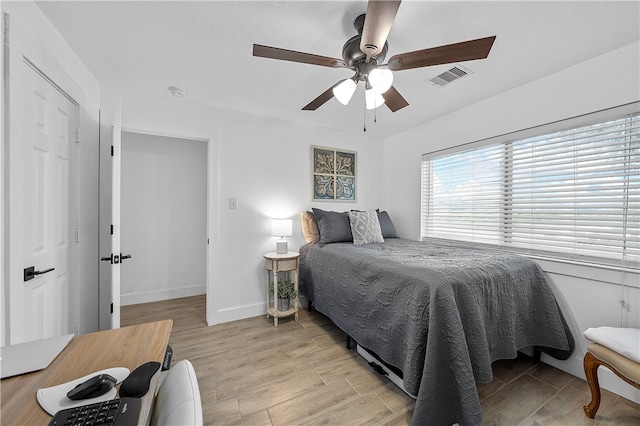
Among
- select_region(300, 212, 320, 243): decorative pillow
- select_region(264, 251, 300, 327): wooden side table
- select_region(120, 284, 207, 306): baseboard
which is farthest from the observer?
select_region(120, 284, 207, 306): baseboard

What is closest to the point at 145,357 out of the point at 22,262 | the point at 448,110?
the point at 22,262

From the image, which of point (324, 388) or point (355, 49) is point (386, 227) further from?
point (355, 49)

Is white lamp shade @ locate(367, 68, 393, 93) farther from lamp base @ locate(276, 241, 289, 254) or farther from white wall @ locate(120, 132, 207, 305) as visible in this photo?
white wall @ locate(120, 132, 207, 305)

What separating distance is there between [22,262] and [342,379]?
→ 6.64 ft

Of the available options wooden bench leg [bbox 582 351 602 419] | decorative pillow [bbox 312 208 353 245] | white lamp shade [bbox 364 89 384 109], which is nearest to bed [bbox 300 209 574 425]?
wooden bench leg [bbox 582 351 602 419]

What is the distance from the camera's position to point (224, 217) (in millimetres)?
2822

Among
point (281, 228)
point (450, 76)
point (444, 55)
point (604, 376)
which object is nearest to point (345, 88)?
point (444, 55)

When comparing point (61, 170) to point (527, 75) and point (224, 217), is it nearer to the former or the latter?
point (224, 217)

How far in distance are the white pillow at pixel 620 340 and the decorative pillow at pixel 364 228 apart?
5.80ft

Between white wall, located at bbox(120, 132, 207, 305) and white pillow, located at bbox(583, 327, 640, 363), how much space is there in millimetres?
4120

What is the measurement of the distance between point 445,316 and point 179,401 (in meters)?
1.30

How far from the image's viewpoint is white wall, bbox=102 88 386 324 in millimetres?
2594

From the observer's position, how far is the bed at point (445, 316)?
1345mm

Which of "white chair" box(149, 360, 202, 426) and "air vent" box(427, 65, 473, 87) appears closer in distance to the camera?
"white chair" box(149, 360, 202, 426)
